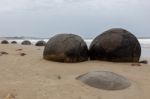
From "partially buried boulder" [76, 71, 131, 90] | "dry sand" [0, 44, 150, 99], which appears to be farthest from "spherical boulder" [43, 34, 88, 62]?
"partially buried boulder" [76, 71, 131, 90]

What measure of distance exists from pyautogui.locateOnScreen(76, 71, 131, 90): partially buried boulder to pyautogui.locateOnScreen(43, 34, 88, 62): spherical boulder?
2.82m

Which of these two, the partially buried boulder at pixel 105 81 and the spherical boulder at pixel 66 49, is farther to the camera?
the spherical boulder at pixel 66 49

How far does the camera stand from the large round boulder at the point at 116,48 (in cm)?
1049

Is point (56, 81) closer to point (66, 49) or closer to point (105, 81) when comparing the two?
point (105, 81)

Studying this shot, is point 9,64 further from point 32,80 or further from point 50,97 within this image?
point 50,97

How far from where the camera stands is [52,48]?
10.2 meters

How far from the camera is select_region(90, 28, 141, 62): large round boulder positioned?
10.5m

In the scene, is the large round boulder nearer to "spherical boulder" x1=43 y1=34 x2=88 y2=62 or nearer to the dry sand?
"spherical boulder" x1=43 y1=34 x2=88 y2=62

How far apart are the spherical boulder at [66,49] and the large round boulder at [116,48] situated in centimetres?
41

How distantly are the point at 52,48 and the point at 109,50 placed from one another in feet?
5.67

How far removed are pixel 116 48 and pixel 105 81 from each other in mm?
3822

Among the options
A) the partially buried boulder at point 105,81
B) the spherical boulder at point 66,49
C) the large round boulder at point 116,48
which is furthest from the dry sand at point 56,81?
the large round boulder at point 116,48

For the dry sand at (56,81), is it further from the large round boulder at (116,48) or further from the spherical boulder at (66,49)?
the large round boulder at (116,48)

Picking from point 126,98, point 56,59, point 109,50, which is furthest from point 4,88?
point 109,50
